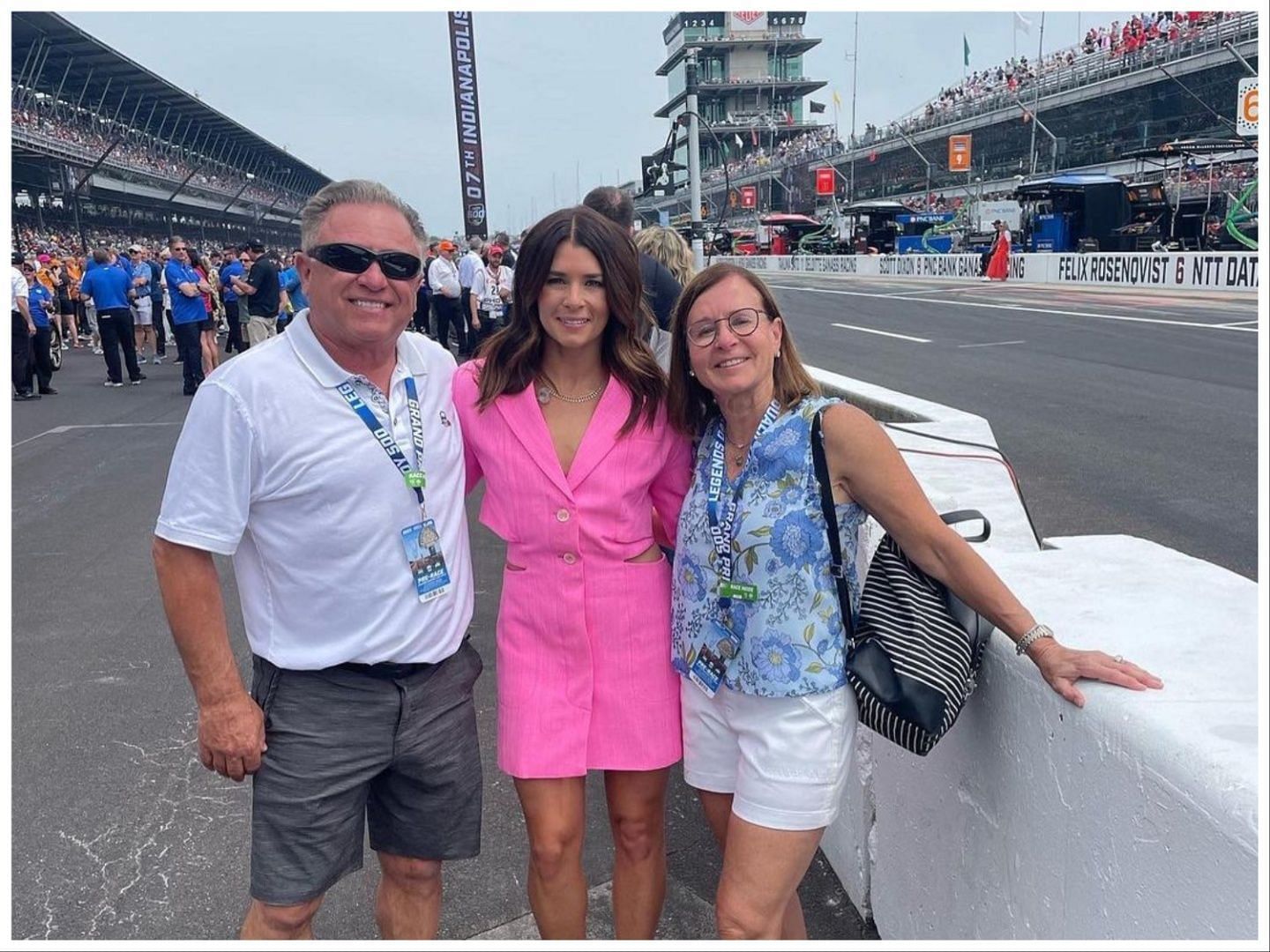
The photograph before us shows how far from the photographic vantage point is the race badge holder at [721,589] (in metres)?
2.06

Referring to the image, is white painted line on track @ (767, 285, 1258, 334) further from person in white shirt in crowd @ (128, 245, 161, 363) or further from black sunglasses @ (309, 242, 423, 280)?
black sunglasses @ (309, 242, 423, 280)

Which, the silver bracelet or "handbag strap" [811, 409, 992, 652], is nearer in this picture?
the silver bracelet

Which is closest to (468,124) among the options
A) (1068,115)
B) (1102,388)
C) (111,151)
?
(1102,388)

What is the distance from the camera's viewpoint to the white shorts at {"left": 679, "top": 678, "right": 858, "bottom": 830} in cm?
198

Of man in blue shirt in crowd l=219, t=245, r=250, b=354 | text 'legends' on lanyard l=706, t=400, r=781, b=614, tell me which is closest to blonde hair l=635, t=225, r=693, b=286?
text 'legends' on lanyard l=706, t=400, r=781, b=614

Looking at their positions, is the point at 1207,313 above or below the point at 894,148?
below

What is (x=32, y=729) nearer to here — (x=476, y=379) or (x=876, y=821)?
(x=476, y=379)

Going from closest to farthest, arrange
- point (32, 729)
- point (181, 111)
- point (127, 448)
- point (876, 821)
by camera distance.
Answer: point (876, 821) → point (32, 729) → point (127, 448) → point (181, 111)

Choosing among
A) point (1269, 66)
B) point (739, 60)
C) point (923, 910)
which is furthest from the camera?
point (739, 60)

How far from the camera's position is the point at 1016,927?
1.89 metres

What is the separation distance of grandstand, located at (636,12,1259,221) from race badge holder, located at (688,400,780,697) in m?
29.9

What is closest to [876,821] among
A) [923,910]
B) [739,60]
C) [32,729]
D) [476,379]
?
[923,910]

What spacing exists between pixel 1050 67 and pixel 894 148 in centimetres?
1507

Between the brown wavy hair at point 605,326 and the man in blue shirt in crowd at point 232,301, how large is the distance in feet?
52.6
